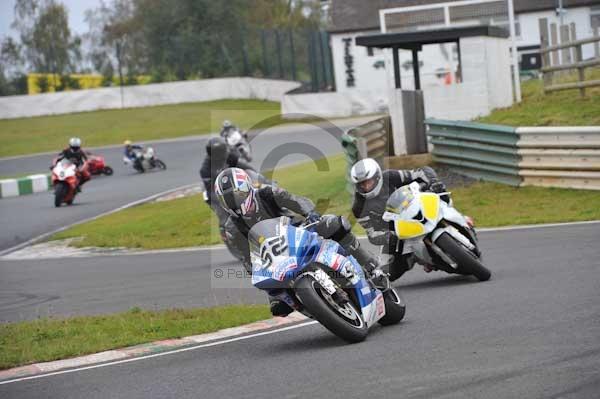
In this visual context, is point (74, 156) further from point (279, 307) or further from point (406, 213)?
point (279, 307)

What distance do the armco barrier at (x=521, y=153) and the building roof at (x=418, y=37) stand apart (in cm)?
212

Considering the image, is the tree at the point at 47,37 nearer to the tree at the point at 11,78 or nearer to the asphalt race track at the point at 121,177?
the tree at the point at 11,78

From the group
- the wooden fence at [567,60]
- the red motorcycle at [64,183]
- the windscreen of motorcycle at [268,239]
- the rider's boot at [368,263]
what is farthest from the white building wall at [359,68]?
the windscreen of motorcycle at [268,239]

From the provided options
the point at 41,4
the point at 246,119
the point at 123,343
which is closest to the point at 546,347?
the point at 123,343

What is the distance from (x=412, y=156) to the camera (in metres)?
20.1

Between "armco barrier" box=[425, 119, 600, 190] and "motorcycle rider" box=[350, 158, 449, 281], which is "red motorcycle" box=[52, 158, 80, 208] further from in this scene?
"motorcycle rider" box=[350, 158, 449, 281]

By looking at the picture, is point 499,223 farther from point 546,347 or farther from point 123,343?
point 546,347

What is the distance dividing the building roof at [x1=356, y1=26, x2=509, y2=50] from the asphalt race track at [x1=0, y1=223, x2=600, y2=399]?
33.3 ft

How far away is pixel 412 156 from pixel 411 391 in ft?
46.8

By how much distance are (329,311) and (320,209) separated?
10.9m

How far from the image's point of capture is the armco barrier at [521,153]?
16.4 metres

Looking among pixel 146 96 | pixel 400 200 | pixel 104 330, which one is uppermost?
pixel 146 96

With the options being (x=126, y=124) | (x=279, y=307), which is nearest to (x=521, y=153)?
(x=279, y=307)

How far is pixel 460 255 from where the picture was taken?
388 inches
